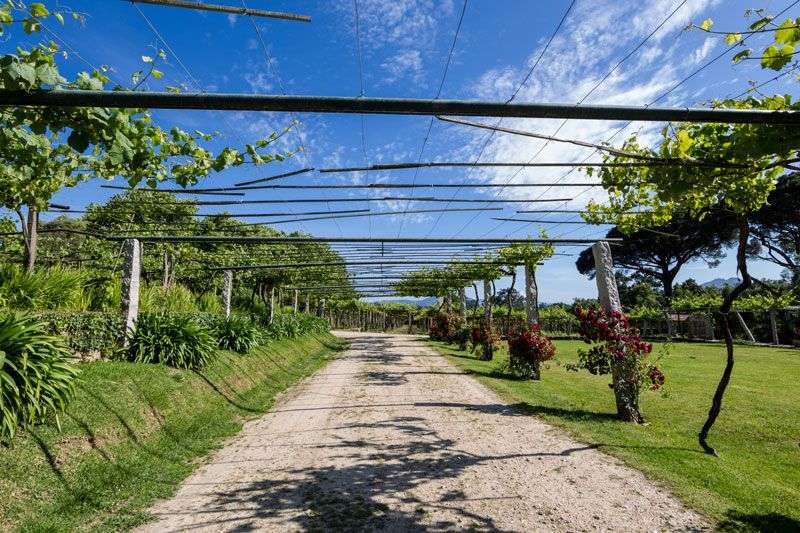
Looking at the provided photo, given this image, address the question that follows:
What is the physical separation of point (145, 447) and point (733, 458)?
7.80 meters

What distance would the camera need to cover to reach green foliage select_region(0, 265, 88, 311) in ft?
27.6

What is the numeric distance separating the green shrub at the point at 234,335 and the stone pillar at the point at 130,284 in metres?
2.78

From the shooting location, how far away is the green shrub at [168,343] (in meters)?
8.59

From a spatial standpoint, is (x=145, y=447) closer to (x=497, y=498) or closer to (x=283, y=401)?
(x=283, y=401)

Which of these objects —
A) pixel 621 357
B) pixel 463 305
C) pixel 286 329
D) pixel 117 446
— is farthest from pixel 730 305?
pixel 463 305

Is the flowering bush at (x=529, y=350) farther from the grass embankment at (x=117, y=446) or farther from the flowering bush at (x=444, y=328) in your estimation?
the flowering bush at (x=444, y=328)

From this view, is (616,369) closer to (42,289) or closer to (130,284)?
(130,284)

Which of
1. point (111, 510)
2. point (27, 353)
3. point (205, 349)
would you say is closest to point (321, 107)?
point (111, 510)

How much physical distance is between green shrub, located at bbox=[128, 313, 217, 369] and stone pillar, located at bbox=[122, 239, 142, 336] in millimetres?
163

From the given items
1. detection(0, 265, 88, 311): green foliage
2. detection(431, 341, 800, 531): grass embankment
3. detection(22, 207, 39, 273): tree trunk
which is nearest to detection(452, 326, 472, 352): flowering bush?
detection(431, 341, 800, 531): grass embankment

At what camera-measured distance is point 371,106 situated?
2.85 metres

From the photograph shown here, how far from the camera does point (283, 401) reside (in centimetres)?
962

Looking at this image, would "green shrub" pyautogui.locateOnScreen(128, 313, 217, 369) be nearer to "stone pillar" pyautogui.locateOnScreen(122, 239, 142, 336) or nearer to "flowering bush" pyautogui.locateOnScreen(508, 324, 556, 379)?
"stone pillar" pyautogui.locateOnScreen(122, 239, 142, 336)

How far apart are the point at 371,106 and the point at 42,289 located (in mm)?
9983
